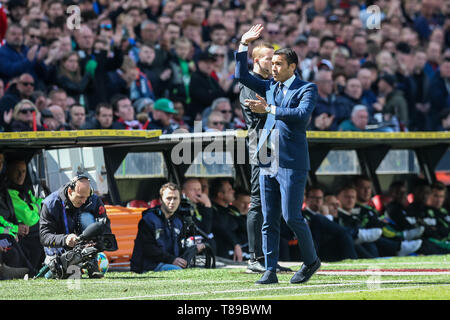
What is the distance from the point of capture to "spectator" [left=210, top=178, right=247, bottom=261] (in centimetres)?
1183

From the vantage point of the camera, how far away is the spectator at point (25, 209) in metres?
10.4

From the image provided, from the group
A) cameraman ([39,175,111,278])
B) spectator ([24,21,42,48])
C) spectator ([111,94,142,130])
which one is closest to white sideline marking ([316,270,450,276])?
cameraman ([39,175,111,278])

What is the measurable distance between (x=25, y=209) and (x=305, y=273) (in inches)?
161

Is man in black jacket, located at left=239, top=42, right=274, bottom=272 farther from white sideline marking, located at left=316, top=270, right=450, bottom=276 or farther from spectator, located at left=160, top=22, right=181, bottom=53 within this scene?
spectator, located at left=160, top=22, right=181, bottom=53

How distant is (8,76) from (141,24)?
338cm

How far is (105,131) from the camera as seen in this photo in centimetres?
1075

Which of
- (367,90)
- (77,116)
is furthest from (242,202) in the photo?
(367,90)

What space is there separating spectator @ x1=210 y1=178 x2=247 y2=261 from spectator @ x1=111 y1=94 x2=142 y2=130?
1.59 meters

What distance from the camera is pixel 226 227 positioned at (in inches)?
468

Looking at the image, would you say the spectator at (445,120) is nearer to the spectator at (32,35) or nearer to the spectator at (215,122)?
the spectator at (215,122)
